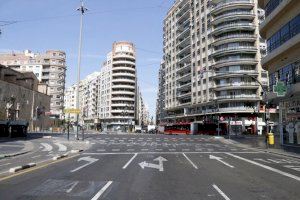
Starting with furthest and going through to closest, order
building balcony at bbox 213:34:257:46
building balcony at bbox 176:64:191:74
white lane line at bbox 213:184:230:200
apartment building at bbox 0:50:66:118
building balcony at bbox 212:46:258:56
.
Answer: apartment building at bbox 0:50:66:118 → building balcony at bbox 176:64:191:74 → building balcony at bbox 213:34:257:46 → building balcony at bbox 212:46:258:56 → white lane line at bbox 213:184:230:200

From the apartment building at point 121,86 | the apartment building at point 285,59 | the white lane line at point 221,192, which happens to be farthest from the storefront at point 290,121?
the apartment building at point 121,86

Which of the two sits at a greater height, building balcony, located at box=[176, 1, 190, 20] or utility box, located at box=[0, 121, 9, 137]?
building balcony, located at box=[176, 1, 190, 20]

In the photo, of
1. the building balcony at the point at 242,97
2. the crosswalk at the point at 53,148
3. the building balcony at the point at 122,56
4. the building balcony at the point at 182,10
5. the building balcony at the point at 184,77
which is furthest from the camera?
the building balcony at the point at 122,56

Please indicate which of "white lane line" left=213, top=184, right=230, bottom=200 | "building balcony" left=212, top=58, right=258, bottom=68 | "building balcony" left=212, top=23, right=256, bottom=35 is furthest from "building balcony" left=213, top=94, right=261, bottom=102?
"white lane line" left=213, top=184, right=230, bottom=200

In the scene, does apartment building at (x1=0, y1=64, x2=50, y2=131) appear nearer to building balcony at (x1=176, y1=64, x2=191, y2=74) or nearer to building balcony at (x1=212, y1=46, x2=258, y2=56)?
building balcony at (x1=176, y1=64, x2=191, y2=74)

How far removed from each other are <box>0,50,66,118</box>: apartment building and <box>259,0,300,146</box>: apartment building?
366 feet

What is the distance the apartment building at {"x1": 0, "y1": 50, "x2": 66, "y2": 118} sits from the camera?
140m

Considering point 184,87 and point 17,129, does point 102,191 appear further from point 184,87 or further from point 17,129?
point 184,87

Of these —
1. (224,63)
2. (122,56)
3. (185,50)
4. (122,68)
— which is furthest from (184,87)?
(122,56)

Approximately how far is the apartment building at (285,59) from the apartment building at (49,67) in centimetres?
11160

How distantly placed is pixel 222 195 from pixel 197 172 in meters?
5.55

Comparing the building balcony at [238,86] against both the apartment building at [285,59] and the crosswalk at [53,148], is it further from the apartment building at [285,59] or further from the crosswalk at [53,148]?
the crosswalk at [53,148]

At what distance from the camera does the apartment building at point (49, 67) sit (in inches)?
5527

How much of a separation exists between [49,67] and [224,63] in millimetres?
77551
